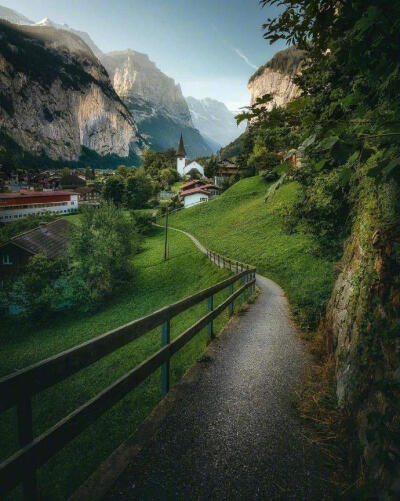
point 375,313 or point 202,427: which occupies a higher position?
point 375,313

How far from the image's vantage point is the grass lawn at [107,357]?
696 centimetres

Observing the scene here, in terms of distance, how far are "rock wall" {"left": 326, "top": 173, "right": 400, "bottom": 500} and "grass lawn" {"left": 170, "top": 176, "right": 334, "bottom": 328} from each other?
6.13 feet

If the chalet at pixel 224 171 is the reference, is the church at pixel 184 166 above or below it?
above

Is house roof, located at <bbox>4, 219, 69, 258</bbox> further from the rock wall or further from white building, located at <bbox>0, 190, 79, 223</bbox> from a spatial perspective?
the rock wall

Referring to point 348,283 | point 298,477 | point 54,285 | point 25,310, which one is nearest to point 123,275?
point 54,285

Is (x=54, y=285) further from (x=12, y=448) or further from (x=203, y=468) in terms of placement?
(x=203, y=468)

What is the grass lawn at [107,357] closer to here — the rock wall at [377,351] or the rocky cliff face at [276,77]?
the rock wall at [377,351]

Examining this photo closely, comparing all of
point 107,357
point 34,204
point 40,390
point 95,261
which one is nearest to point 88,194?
point 34,204

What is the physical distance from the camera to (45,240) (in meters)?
39.7

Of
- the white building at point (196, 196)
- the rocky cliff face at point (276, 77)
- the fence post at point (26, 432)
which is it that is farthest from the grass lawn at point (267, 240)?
the rocky cliff face at point (276, 77)

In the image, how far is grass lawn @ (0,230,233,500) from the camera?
22.8 ft

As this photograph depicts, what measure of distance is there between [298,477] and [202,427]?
3.83 ft

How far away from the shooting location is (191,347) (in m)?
10.9

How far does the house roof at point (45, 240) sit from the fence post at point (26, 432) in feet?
128
